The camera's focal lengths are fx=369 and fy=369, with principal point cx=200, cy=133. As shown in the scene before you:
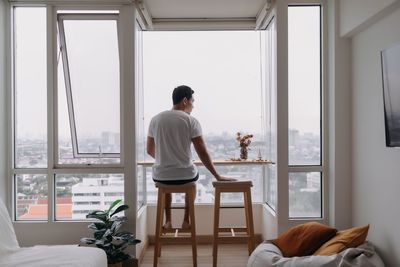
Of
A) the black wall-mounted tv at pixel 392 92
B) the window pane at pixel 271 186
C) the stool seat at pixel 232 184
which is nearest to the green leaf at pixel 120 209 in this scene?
the stool seat at pixel 232 184

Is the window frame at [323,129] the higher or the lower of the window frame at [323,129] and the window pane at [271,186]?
the higher

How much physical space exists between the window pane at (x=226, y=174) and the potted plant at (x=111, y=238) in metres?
1.04

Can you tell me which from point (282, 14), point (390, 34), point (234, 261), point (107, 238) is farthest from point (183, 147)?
point (390, 34)

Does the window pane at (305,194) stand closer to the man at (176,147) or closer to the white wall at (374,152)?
the white wall at (374,152)

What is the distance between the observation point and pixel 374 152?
9.95ft

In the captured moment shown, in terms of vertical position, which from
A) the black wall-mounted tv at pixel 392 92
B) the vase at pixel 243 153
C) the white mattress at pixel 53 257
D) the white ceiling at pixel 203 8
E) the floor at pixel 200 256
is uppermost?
the white ceiling at pixel 203 8

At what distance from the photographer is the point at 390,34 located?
2740mm

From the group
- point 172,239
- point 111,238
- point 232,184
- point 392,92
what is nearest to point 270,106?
point 232,184

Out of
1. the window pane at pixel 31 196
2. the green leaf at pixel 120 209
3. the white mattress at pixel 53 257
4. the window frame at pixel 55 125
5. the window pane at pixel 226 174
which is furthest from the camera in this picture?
the window pane at pixel 226 174

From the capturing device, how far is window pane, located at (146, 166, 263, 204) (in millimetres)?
4391

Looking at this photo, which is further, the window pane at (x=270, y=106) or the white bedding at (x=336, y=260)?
the window pane at (x=270, y=106)

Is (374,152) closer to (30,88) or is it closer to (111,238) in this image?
(111,238)

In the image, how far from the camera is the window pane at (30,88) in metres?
3.68

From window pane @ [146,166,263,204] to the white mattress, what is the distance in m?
1.70
